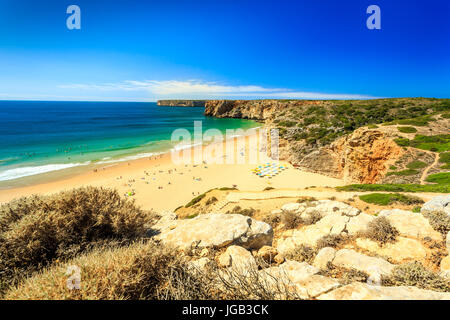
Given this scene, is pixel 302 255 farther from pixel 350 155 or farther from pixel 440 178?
pixel 350 155

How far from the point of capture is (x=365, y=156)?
16516 mm

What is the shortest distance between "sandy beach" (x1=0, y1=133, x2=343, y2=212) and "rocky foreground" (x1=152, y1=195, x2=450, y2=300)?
10.5m

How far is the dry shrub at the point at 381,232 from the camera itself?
4.80 metres

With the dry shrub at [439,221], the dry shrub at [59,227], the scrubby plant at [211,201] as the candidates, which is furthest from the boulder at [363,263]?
the scrubby plant at [211,201]

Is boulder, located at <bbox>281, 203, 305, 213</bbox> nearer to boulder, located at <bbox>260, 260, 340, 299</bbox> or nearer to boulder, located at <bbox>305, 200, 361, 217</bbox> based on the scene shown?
boulder, located at <bbox>305, 200, 361, 217</bbox>

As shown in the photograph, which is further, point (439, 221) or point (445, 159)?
point (445, 159)

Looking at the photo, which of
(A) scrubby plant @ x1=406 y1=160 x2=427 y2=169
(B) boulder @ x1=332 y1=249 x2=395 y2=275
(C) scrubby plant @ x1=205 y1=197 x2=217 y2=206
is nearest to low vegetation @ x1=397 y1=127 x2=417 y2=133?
(A) scrubby plant @ x1=406 y1=160 x2=427 y2=169

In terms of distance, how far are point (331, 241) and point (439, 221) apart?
2.69 metres

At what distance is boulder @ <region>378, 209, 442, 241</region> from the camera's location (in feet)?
15.5

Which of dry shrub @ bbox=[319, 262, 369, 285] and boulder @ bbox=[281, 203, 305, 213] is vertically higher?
dry shrub @ bbox=[319, 262, 369, 285]

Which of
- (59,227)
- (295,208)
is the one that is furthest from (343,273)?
(59,227)

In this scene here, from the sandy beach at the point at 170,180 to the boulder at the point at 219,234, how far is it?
32.7ft
